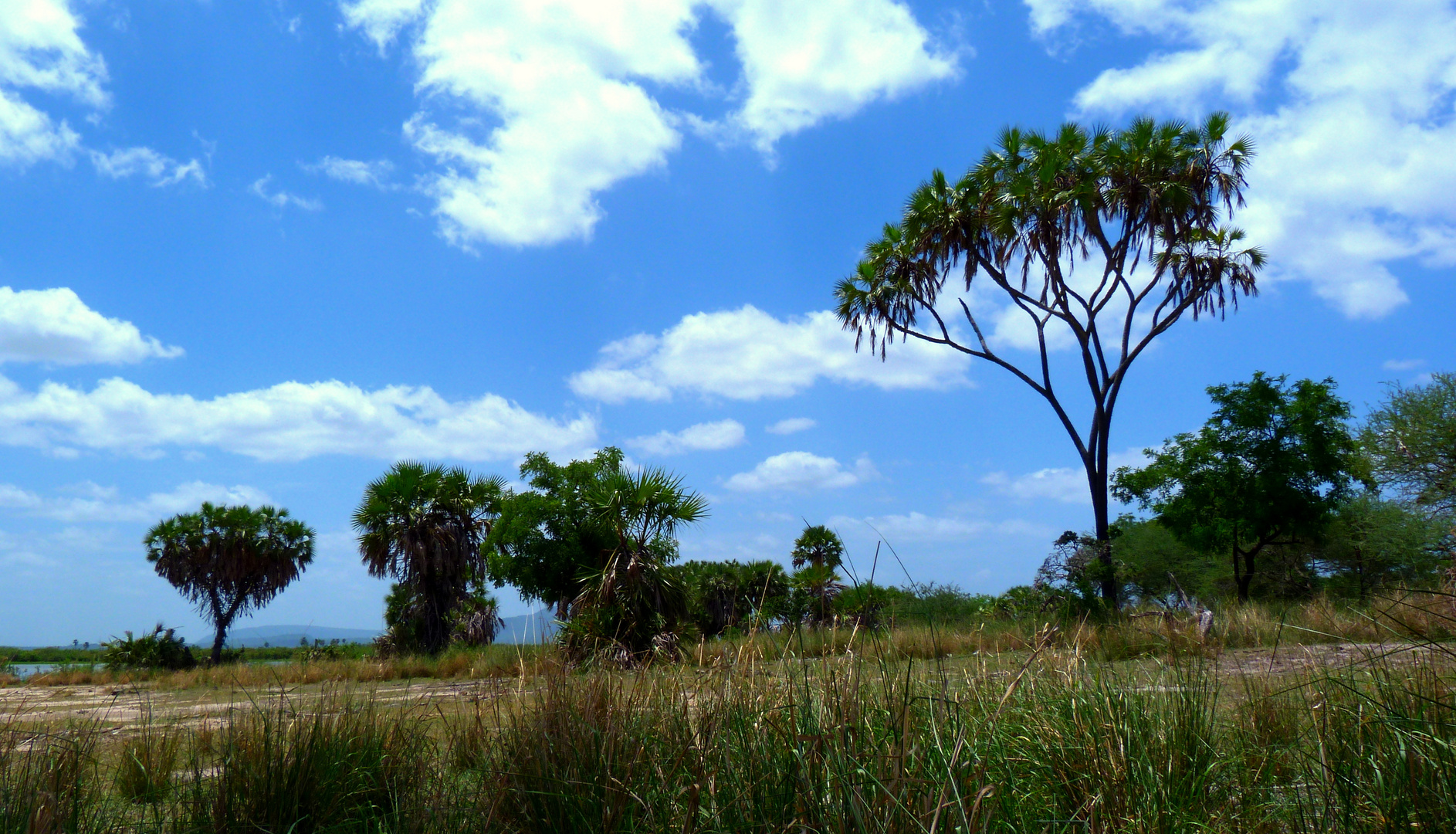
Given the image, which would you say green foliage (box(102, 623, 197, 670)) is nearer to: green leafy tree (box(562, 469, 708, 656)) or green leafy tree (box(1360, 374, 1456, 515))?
green leafy tree (box(562, 469, 708, 656))

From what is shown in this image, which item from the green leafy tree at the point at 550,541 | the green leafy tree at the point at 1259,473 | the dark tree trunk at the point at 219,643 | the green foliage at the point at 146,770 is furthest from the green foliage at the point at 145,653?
the green leafy tree at the point at 1259,473

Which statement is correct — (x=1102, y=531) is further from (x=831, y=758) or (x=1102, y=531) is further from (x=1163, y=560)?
(x=831, y=758)

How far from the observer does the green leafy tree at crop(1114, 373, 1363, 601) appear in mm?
25531

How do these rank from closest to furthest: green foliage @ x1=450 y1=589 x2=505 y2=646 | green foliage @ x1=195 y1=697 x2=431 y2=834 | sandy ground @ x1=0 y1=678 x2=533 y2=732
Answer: green foliage @ x1=195 y1=697 x2=431 y2=834
sandy ground @ x1=0 y1=678 x2=533 y2=732
green foliage @ x1=450 y1=589 x2=505 y2=646

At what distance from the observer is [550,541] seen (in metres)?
20.0

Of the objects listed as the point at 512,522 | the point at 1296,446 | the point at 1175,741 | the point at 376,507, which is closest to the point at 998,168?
the point at 1296,446

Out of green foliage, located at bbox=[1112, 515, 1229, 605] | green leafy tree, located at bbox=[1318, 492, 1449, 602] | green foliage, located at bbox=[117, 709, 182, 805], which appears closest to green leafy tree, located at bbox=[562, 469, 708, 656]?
green foliage, located at bbox=[117, 709, 182, 805]

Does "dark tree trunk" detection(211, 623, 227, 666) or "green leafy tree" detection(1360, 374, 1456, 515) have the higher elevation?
"green leafy tree" detection(1360, 374, 1456, 515)

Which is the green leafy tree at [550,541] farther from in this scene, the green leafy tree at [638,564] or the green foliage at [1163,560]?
the green foliage at [1163,560]

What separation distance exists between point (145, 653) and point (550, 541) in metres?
15.3

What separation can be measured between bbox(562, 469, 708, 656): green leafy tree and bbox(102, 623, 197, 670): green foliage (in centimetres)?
1760

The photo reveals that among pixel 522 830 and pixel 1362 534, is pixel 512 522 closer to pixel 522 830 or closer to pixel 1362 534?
pixel 522 830

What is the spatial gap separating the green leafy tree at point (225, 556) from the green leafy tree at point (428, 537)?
12.6m

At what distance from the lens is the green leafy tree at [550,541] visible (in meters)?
19.7
